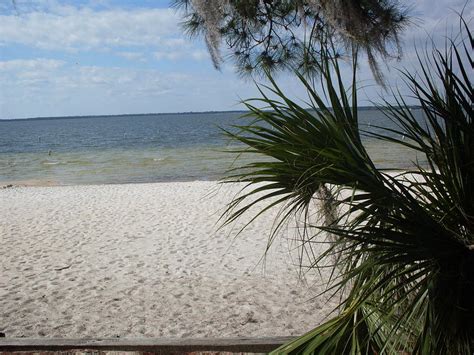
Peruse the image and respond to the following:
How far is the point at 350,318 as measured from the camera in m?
1.78

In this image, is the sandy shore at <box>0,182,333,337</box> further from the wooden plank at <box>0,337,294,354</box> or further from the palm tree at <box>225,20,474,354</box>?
the palm tree at <box>225,20,474,354</box>

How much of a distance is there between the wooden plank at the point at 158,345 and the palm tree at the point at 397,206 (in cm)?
92

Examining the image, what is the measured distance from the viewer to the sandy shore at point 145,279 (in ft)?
16.5

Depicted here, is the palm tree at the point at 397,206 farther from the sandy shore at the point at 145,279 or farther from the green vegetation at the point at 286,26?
the sandy shore at the point at 145,279

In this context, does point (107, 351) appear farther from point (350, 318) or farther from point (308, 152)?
point (308, 152)

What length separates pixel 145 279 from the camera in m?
6.63

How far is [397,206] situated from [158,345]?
1.70m

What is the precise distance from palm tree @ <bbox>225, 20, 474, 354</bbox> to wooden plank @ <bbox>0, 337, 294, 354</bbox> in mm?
915

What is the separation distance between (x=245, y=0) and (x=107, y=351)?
3.01m

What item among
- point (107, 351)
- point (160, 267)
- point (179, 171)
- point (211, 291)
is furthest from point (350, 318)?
point (179, 171)

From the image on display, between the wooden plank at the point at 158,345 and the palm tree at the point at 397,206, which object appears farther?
the wooden plank at the point at 158,345

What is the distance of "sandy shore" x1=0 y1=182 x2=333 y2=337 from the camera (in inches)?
198

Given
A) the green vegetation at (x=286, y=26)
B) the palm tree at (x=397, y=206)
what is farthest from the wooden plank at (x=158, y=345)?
the green vegetation at (x=286, y=26)

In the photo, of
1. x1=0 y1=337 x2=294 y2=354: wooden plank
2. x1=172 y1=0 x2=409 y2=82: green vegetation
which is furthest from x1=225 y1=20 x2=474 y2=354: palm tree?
x1=172 y1=0 x2=409 y2=82: green vegetation
